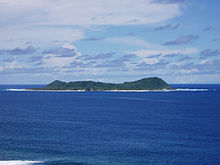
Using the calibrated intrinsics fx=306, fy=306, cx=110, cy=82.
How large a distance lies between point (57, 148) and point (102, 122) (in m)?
47.3

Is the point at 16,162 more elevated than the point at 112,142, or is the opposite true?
the point at 112,142

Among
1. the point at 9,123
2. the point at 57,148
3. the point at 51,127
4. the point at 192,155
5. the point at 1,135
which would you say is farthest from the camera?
the point at 9,123

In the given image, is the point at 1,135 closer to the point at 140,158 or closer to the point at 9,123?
the point at 9,123

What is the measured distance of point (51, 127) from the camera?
11606 cm

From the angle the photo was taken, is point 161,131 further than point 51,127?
No

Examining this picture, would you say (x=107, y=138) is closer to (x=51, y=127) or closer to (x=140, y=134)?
(x=140, y=134)

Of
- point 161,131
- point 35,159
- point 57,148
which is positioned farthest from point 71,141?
point 161,131

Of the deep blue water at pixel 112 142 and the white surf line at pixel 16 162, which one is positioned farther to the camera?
the deep blue water at pixel 112 142

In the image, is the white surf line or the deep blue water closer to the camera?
the white surf line

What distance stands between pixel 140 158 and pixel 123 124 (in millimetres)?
49680

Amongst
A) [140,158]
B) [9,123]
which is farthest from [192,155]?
[9,123]

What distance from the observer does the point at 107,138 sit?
95.1 metres

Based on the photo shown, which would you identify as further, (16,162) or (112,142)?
(112,142)

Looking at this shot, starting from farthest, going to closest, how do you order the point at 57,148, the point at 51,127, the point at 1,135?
the point at 51,127
the point at 1,135
the point at 57,148
